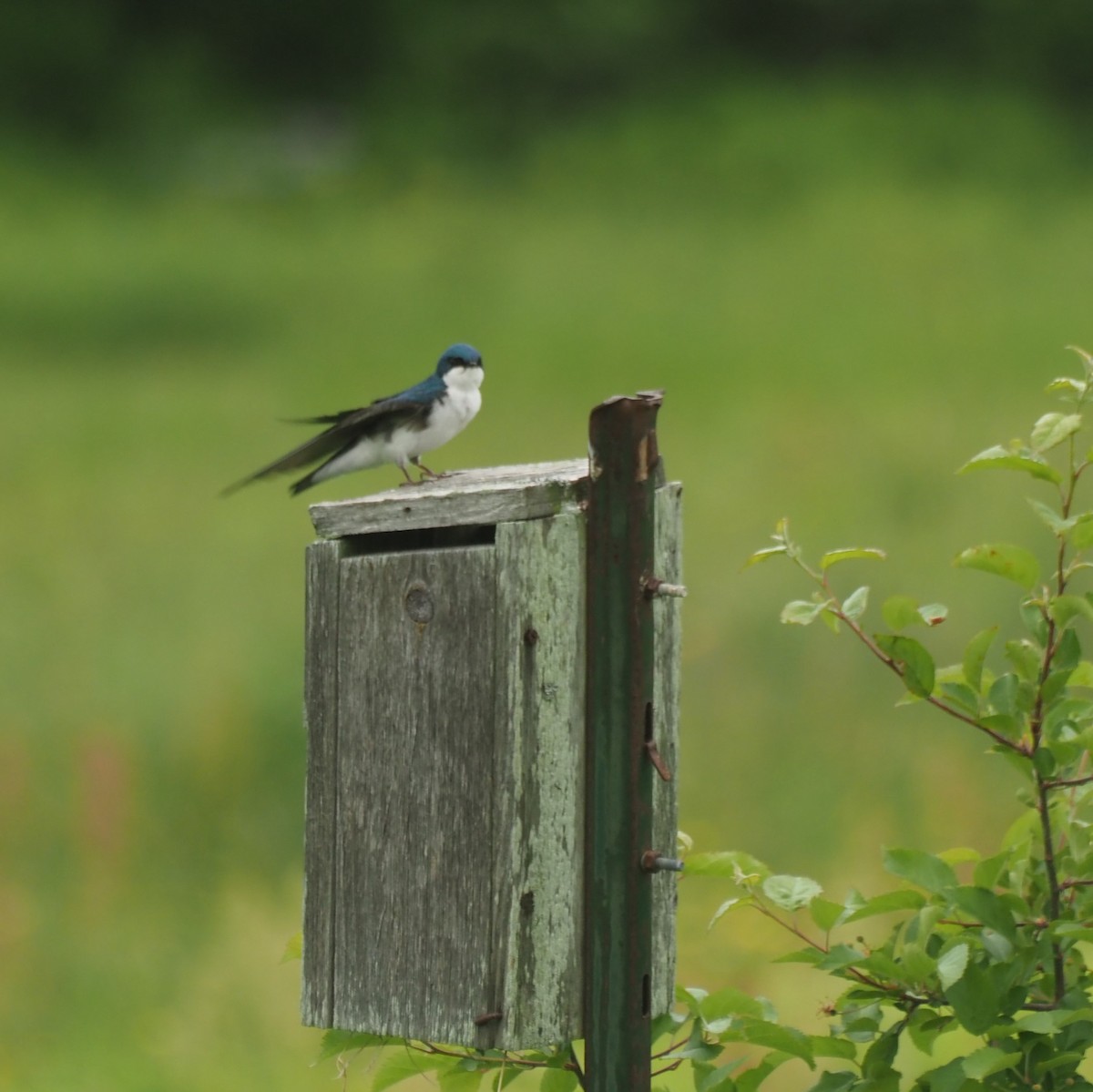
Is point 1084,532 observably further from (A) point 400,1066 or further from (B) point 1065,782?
(A) point 400,1066

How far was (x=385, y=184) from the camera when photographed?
19391 millimetres

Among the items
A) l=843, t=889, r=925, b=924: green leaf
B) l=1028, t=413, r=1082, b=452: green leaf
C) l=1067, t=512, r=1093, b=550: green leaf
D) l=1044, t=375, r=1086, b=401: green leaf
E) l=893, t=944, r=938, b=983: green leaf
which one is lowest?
l=893, t=944, r=938, b=983: green leaf

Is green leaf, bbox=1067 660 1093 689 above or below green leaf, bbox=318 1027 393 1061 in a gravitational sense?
above

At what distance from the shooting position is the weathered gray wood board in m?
1.98

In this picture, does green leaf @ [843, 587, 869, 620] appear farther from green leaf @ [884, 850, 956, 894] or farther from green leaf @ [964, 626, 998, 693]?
green leaf @ [884, 850, 956, 894]

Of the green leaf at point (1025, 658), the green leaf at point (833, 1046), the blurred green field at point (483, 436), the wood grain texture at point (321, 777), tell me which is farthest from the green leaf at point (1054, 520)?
the blurred green field at point (483, 436)

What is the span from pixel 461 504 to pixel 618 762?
0.34m

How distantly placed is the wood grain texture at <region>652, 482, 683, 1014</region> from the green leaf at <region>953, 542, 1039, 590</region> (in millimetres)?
409

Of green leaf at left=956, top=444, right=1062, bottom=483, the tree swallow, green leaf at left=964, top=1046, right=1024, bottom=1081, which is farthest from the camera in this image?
the tree swallow

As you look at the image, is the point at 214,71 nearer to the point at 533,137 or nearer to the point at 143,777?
the point at 533,137

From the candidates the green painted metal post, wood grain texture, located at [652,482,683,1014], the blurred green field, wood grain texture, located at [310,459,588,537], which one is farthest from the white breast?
the blurred green field

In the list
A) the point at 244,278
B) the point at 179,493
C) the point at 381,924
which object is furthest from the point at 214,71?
the point at 381,924

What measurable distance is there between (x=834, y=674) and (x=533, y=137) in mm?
14362

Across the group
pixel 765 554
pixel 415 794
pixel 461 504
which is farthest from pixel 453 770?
Answer: pixel 765 554
